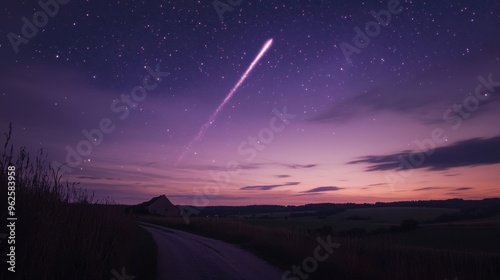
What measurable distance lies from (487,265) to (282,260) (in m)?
7.50

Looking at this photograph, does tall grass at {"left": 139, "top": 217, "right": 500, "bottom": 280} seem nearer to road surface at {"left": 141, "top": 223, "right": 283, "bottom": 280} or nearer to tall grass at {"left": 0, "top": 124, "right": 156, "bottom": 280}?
road surface at {"left": 141, "top": 223, "right": 283, "bottom": 280}

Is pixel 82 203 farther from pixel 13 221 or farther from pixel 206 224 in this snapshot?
pixel 206 224

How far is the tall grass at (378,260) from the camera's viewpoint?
29.9 feet

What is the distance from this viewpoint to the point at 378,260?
1193 cm

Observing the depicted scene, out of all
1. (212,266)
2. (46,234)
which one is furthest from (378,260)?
(46,234)

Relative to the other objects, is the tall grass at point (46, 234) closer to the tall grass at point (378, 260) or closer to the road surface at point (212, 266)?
the road surface at point (212, 266)

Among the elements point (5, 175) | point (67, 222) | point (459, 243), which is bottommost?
point (459, 243)

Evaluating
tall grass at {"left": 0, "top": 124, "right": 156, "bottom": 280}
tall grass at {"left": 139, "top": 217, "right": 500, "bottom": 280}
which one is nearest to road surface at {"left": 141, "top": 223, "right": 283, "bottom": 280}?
tall grass at {"left": 139, "top": 217, "right": 500, "bottom": 280}

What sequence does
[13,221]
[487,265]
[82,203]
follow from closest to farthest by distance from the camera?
[13,221] < [82,203] < [487,265]

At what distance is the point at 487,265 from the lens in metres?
9.41

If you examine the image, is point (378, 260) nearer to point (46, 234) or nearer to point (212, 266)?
point (212, 266)

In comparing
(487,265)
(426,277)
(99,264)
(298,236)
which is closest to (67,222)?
(99,264)

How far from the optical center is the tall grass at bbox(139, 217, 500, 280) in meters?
9.10

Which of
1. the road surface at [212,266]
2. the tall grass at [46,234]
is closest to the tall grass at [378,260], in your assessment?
the road surface at [212,266]
